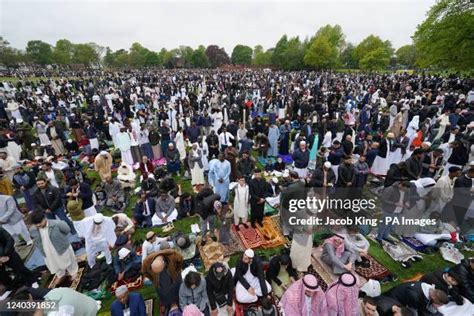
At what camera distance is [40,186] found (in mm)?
5156

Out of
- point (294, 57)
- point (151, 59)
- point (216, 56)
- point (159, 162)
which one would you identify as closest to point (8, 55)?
point (151, 59)

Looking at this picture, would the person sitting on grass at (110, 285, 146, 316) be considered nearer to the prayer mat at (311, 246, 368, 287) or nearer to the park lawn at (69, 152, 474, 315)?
the park lawn at (69, 152, 474, 315)

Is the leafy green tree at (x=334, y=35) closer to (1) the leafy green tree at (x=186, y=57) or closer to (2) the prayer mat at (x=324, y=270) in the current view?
(1) the leafy green tree at (x=186, y=57)

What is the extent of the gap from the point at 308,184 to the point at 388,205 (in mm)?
1724

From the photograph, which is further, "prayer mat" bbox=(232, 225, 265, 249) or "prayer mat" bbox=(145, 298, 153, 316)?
"prayer mat" bbox=(232, 225, 265, 249)

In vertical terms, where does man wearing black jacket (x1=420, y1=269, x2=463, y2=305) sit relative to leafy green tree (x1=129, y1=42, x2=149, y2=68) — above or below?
below

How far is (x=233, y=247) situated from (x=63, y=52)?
251ft

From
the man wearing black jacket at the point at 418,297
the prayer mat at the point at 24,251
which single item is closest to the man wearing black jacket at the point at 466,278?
the man wearing black jacket at the point at 418,297

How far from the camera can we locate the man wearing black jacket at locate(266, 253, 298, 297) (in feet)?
14.1

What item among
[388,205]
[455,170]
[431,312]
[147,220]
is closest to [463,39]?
[455,170]

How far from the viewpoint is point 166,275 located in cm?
365

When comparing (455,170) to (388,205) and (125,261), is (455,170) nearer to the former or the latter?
(388,205)

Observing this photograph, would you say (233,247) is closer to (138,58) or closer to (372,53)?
(372,53)

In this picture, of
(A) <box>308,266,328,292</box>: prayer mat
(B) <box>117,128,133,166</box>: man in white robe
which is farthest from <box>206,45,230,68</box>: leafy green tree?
(A) <box>308,266,328,292</box>: prayer mat
